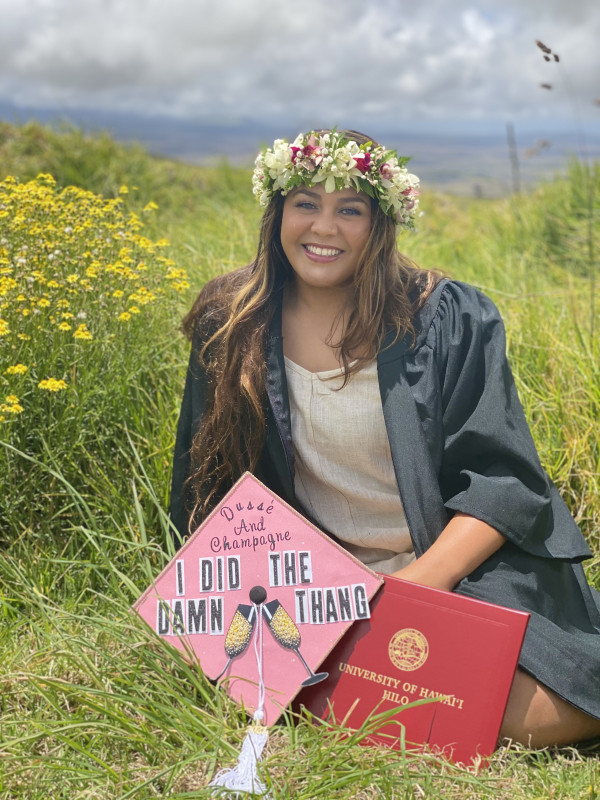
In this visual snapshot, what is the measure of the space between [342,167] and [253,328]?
56cm

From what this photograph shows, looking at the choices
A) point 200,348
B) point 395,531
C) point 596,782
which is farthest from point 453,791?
point 200,348

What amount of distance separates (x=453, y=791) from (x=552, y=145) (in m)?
3.03

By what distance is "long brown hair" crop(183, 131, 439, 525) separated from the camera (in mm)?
2498

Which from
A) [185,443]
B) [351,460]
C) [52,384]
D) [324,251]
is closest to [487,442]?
[351,460]

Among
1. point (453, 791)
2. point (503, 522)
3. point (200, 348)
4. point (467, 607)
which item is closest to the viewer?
point (453, 791)

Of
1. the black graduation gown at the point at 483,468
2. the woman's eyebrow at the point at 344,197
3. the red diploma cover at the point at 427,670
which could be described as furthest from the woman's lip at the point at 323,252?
the red diploma cover at the point at 427,670

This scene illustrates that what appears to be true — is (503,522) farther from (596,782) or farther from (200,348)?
(200,348)

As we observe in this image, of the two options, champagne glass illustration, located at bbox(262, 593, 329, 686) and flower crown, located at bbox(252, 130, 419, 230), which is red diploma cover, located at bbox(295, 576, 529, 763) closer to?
champagne glass illustration, located at bbox(262, 593, 329, 686)

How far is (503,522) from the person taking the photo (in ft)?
7.55

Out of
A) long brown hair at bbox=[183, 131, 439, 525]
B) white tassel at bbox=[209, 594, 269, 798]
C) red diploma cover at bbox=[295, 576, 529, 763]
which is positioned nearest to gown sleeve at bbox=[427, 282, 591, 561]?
long brown hair at bbox=[183, 131, 439, 525]

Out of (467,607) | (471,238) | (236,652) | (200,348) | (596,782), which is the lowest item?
(596,782)

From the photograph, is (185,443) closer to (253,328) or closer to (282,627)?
(253,328)

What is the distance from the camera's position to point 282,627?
7.27 ft

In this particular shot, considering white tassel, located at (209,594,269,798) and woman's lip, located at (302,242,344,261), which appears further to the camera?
woman's lip, located at (302,242,344,261)
